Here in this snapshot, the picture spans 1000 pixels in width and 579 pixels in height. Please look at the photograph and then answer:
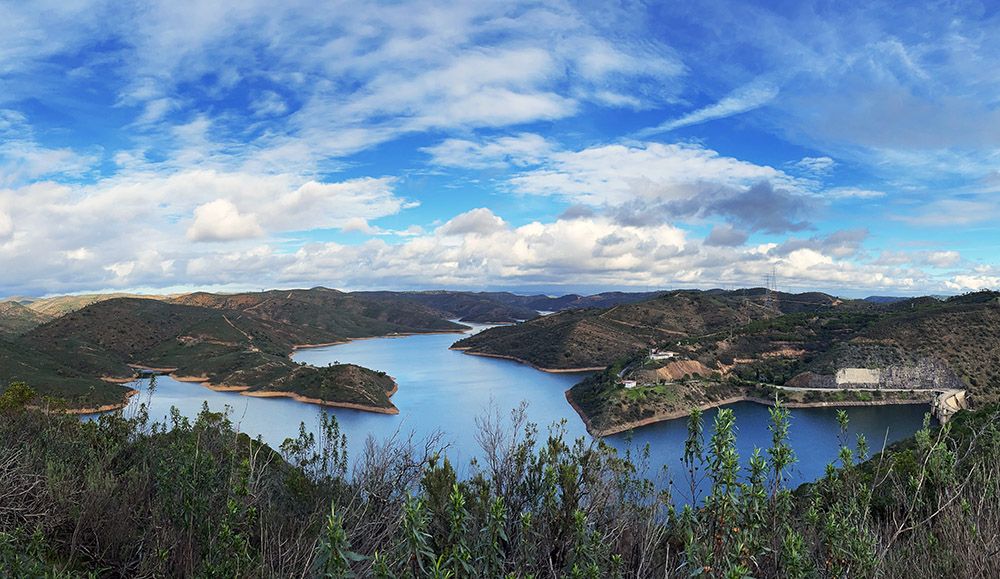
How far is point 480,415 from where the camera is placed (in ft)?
229

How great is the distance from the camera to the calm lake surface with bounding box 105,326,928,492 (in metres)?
55.8

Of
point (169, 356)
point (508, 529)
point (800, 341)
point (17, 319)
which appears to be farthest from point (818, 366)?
point (17, 319)

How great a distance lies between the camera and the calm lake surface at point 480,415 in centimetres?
5584

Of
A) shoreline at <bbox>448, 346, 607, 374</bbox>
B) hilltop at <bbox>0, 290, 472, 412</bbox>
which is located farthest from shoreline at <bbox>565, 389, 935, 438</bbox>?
hilltop at <bbox>0, 290, 472, 412</bbox>

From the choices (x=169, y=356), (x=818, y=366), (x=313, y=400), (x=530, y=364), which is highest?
(x=818, y=366)

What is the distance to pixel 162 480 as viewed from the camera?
6.88 meters

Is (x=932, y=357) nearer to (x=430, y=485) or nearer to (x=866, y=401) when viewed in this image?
(x=866, y=401)

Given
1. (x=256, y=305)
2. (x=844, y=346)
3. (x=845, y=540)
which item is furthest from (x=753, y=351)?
(x=256, y=305)

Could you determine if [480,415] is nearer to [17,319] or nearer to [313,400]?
[313,400]

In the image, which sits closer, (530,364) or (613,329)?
(530,364)

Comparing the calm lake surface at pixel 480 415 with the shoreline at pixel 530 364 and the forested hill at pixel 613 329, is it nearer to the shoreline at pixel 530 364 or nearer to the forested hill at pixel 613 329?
the shoreline at pixel 530 364

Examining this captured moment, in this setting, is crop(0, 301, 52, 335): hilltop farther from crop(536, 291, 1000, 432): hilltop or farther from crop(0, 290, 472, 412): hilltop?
crop(536, 291, 1000, 432): hilltop

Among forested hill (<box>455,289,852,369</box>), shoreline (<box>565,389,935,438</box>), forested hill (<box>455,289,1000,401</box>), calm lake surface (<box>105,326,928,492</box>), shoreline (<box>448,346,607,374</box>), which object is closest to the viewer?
calm lake surface (<box>105,326,928,492</box>)

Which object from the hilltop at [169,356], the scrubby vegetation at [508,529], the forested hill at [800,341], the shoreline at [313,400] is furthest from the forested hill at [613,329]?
Result: the scrubby vegetation at [508,529]
